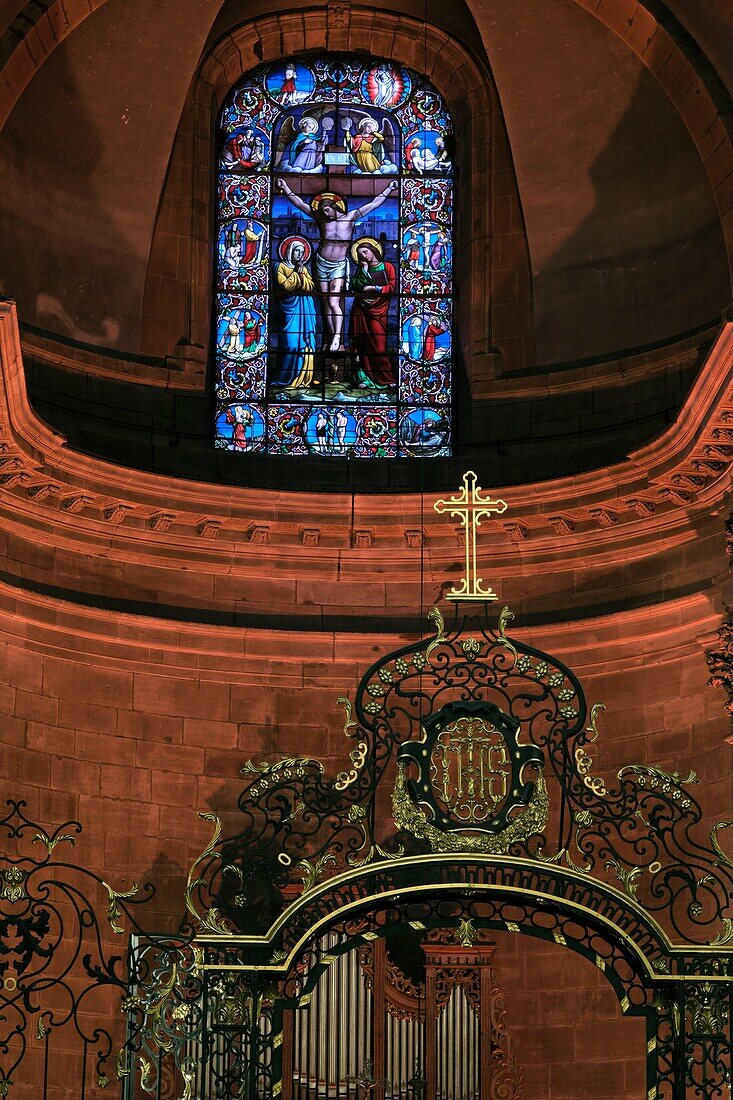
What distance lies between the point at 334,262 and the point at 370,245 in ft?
1.32

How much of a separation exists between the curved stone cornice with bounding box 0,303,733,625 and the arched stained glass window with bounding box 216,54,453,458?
161cm

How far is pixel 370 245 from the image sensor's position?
2269 cm

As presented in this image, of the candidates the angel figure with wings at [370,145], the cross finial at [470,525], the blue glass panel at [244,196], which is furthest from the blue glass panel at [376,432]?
the cross finial at [470,525]

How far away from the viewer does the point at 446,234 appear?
74.6 ft

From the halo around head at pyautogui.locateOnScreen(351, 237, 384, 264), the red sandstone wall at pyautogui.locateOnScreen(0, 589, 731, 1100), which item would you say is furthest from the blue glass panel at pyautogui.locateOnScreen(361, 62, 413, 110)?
the red sandstone wall at pyautogui.locateOnScreen(0, 589, 731, 1100)

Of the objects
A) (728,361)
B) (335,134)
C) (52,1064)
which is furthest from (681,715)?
(335,134)

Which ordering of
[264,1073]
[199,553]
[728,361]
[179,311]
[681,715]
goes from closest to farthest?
[264,1073], [728,361], [681,715], [199,553], [179,311]

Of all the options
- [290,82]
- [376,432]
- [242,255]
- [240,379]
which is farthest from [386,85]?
[376,432]

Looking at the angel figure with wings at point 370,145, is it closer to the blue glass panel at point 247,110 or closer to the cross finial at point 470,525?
the blue glass panel at point 247,110

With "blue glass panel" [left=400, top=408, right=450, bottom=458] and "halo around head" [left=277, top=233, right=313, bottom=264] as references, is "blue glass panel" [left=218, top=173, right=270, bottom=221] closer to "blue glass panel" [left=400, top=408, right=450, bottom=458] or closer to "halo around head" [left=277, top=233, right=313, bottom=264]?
"halo around head" [left=277, top=233, right=313, bottom=264]

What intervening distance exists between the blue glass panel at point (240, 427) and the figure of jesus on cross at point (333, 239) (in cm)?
108

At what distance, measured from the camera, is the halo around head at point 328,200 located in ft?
74.6

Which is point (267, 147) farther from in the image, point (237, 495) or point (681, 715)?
point (681, 715)

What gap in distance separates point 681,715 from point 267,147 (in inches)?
296
